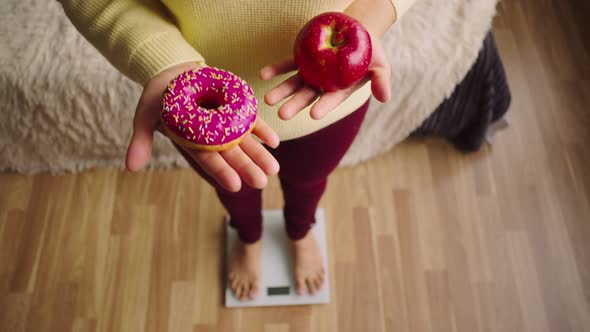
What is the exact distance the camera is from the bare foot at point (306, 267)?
1265 millimetres

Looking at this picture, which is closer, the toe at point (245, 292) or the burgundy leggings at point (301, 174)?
the burgundy leggings at point (301, 174)

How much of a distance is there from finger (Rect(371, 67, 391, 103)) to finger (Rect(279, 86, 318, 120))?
8 centimetres

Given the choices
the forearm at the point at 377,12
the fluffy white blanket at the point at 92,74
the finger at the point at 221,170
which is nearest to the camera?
the finger at the point at 221,170

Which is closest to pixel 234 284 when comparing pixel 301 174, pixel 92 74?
pixel 301 174

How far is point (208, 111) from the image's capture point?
0.67 meters

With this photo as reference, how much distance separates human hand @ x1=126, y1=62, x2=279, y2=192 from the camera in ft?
1.92

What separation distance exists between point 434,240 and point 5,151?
4.20 ft

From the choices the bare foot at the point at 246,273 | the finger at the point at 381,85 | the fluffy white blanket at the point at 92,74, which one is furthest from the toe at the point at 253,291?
the finger at the point at 381,85

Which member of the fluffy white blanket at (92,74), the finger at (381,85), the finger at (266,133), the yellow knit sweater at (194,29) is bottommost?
the fluffy white blanket at (92,74)

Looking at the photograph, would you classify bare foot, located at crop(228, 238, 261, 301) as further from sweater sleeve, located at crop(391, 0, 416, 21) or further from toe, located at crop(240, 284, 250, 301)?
sweater sleeve, located at crop(391, 0, 416, 21)

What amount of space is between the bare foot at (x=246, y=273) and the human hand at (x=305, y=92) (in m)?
0.69

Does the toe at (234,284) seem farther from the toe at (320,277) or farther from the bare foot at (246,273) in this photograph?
the toe at (320,277)

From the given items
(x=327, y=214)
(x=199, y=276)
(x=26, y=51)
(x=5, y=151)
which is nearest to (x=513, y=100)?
(x=327, y=214)

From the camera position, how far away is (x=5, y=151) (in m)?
1.43
